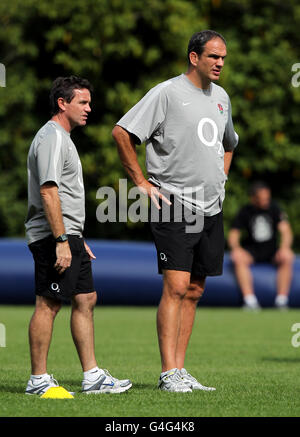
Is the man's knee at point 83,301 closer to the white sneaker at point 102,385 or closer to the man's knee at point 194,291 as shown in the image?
the white sneaker at point 102,385

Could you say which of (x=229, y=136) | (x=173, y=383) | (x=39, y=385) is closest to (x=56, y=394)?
(x=39, y=385)

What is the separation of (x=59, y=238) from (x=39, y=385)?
2.68ft

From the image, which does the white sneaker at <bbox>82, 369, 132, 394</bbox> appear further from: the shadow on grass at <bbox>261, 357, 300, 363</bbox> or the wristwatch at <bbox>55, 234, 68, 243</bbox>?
the shadow on grass at <bbox>261, 357, 300, 363</bbox>

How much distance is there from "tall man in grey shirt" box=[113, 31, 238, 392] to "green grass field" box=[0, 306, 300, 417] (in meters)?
0.46

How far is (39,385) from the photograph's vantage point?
5082mm

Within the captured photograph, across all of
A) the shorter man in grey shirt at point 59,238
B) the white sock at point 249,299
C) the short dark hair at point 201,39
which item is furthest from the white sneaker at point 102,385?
the white sock at point 249,299

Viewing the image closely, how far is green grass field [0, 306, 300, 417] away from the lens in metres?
4.60

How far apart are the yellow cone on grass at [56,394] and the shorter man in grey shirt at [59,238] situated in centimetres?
9

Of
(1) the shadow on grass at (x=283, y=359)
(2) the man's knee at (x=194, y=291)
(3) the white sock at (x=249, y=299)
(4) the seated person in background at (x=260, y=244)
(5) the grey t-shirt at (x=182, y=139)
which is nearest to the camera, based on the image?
(5) the grey t-shirt at (x=182, y=139)

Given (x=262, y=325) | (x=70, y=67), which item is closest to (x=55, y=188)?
(x=262, y=325)

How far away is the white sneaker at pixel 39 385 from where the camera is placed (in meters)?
5.06

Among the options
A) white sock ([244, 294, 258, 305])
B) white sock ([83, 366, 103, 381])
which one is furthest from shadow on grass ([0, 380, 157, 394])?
white sock ([244, 294, 258, 305])

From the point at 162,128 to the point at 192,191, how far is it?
0.41 meters

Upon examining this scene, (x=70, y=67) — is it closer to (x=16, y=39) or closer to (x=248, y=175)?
(x=16, y=39)
